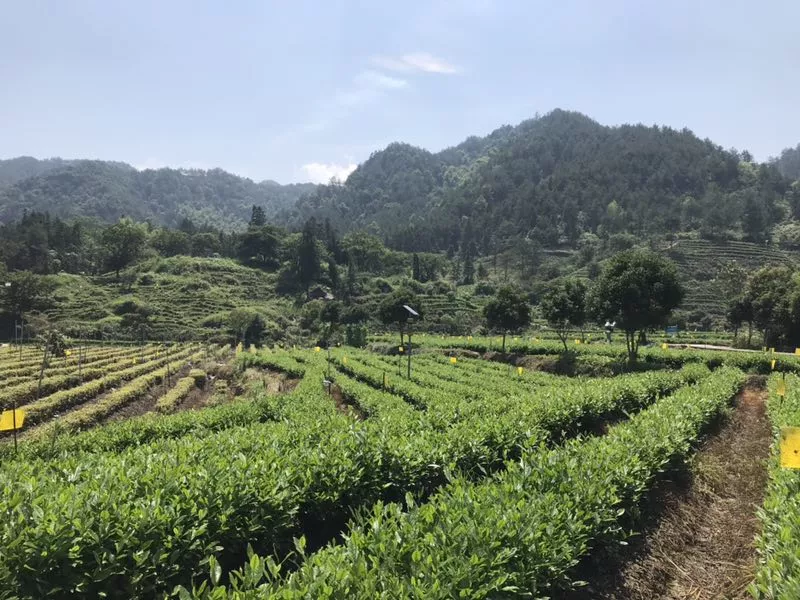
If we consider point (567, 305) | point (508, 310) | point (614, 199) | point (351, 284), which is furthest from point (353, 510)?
point (614, 199)

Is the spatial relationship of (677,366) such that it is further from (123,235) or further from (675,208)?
(675,208)

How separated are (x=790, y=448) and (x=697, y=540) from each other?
2.26 meters

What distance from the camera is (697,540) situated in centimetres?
560

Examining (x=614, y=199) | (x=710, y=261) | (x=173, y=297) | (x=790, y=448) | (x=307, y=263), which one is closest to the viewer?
(x=790, y=448)

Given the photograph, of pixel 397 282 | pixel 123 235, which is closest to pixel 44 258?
pixel 123 235

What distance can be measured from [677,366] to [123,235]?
97.2m

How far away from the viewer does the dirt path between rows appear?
4.37 meters

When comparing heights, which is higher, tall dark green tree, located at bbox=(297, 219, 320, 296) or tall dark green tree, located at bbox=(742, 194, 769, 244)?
tall dark green tree, located at bbox=(742, 194, 769, 244)

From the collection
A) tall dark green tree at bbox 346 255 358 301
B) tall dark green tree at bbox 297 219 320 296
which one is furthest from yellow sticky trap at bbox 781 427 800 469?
tall dark green tree at bbox 297 219 320 296

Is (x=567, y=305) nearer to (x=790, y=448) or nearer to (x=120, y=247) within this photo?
(x=790, y=448)

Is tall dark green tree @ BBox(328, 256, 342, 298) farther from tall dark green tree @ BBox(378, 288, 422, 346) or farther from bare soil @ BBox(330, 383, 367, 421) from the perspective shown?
bare soil @ BBox(330, 383, 367, 421)

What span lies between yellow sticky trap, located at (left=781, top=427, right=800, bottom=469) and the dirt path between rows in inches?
47.6

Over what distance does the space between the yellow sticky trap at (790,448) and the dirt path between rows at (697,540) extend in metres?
1.21

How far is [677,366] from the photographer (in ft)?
72.4
